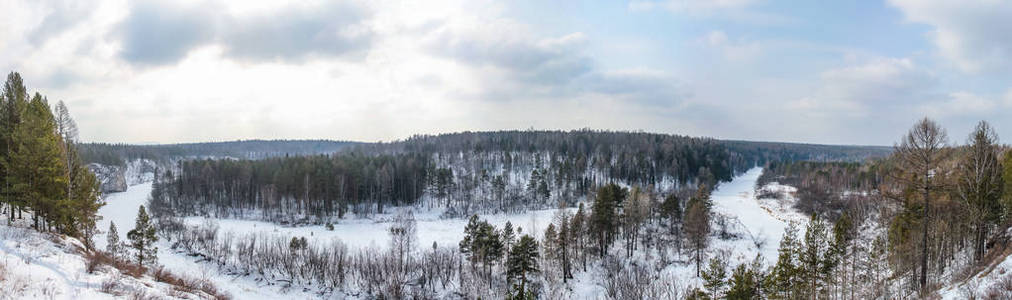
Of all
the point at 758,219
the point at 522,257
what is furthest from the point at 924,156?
the point at 758,219

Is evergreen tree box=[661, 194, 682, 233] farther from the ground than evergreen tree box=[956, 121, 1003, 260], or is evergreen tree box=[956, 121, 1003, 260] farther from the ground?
evergreen tree box=[956, 121, 1003, 260]

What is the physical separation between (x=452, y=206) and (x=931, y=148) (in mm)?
79769

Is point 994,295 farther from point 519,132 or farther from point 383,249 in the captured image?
point 519,132

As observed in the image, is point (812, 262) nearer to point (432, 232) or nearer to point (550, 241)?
point (550, 241)

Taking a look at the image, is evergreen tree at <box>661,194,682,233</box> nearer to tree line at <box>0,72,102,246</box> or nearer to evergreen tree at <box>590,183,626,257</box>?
evergreen tree at <box>590,183,626,257</box>

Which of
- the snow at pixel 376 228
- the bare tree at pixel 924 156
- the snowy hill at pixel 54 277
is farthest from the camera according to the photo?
the snow at pixel 376 228

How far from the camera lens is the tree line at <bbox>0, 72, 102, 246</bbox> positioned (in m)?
25.7

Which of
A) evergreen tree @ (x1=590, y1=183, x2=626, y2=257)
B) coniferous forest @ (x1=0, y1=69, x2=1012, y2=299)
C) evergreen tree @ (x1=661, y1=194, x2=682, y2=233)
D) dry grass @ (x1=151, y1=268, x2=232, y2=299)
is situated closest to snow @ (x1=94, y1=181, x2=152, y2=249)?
coniferous forest @ (x1=0, y1=69, x2=1012, y2=299)

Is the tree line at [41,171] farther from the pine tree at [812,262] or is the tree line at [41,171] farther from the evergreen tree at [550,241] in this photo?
the pine tree at [812,262]

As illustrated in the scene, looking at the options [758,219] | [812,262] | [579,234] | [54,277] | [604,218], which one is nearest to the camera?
[54,277]

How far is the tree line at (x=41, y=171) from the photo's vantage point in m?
25.7

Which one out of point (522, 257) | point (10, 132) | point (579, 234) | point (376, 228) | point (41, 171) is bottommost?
point (376, 228)

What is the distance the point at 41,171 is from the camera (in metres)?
25.8

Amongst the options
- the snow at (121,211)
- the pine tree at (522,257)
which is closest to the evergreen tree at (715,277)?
the pine tree at (522,257)
